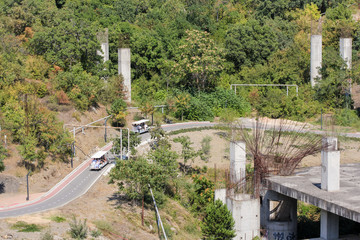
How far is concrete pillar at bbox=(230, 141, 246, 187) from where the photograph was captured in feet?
102

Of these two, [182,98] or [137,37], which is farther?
[137,37]

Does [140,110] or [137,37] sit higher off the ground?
[137,37]

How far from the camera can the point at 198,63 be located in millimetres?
54688

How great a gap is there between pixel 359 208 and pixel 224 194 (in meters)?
8.11

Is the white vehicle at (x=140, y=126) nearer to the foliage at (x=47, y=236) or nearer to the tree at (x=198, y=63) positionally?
the tree at (x=198, y=63)

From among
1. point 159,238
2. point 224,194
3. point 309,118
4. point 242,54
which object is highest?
point 242,54

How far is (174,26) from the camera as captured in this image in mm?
64750

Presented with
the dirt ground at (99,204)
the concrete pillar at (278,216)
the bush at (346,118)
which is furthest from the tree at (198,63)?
the concrete pillar at (278,216)

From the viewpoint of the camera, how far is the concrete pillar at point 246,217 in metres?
29.2

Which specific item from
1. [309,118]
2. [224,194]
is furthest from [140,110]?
[224,194]

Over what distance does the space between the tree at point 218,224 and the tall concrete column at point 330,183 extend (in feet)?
15.4

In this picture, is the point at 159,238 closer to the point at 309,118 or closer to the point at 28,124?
the point at 28,124

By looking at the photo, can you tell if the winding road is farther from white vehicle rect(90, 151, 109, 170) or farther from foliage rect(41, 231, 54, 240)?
foliage rect(41, 231, 54, 240)

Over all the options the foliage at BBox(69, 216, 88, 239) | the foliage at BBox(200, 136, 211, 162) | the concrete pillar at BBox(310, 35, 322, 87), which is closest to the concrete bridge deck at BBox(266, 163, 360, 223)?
the foliage at BBox(200, 136, 211, 162)
